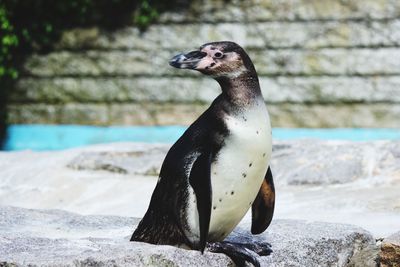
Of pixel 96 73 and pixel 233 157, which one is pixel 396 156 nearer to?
pixel 233 157

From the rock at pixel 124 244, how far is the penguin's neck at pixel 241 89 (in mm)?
484

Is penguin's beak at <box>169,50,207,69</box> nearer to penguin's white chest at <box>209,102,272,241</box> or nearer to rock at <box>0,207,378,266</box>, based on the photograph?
penguin's white chest at <box>209,102,272,241</box>

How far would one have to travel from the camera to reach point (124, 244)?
3.12 meters

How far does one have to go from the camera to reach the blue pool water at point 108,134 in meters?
7.88

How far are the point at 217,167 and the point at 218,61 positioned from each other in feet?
1.15

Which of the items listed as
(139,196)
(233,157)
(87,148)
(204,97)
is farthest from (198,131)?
(204,97)

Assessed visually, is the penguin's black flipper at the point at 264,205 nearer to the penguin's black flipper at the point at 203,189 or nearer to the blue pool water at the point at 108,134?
the penguin's black flipper at the point at 203,189

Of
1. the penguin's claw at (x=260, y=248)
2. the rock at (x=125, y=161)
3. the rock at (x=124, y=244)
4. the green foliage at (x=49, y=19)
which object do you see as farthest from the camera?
the green foliage at (x=49, y=19)

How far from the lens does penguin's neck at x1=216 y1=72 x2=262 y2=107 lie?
310cm

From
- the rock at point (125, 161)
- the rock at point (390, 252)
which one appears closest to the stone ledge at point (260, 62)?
the rock at point (125, 161)

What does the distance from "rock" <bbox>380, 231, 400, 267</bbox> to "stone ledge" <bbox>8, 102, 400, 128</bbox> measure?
4235 mm

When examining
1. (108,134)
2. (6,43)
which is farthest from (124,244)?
(6,43)

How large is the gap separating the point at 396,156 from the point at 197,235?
263 cm

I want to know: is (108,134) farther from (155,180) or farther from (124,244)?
(124,244)
